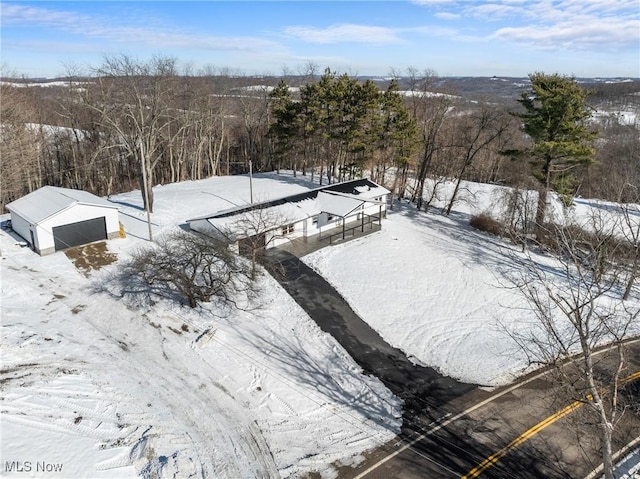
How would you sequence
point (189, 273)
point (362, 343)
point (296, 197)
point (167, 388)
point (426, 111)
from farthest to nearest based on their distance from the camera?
point (426, 111)
point (296, 197)
point (189, 273)
point (362, 343)
point (167, 388)

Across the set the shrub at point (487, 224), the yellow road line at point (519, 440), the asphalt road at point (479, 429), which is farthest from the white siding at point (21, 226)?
the shrub at point (487, 224)

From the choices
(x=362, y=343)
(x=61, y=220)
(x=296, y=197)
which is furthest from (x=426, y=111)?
(x=61, y=220)

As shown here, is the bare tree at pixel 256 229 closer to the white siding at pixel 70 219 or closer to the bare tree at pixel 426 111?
the white siding at pixel 70 219

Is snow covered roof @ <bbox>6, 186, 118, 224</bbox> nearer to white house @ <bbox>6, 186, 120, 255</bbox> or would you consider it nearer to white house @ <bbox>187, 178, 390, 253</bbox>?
white house @ <bbox>6, 186, 120, 255</bbox>

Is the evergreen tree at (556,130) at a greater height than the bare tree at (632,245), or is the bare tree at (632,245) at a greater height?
the evergreen tree at (556,130)

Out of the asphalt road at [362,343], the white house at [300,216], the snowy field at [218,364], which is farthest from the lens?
the white house at [300,216]

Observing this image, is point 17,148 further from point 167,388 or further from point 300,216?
point 167,388

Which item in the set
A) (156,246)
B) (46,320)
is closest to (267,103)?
(156,246)
